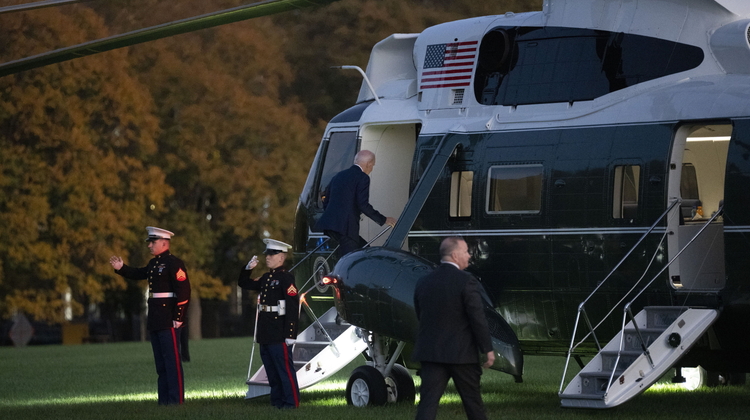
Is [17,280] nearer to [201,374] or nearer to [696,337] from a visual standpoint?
[201,374]

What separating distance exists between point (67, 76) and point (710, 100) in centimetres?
2419

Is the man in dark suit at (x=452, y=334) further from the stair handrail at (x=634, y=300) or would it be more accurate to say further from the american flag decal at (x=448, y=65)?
the american flag decal at (x=448, y=65)

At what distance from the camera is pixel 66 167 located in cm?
3381

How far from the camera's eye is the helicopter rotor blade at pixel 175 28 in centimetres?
1141

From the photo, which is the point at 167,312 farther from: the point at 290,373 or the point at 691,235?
the point at 691,235

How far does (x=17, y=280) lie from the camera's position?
3475cm

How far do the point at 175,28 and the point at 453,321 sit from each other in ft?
15.8

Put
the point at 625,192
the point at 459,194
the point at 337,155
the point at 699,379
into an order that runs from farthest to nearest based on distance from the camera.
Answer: the point at 699,379
the point at 337,155
the point at 459,194
the point at 625,192

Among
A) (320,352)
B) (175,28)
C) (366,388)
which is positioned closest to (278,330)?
(320,352)

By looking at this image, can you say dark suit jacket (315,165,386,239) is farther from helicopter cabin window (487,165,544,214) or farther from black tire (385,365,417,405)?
black tire (385,365,417,405)

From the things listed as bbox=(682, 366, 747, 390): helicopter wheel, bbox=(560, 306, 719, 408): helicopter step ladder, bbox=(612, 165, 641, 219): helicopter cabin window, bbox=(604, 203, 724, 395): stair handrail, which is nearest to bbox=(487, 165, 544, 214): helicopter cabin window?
bbox=(612, 165, 641, 219): helicopter cabin window

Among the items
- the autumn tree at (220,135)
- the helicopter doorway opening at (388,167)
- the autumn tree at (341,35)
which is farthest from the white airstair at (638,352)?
the autumn tree at (341,35)

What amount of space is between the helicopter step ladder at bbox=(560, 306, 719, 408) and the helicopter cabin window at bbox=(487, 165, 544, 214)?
1.83 meters

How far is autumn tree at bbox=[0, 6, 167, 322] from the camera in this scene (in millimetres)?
32750
